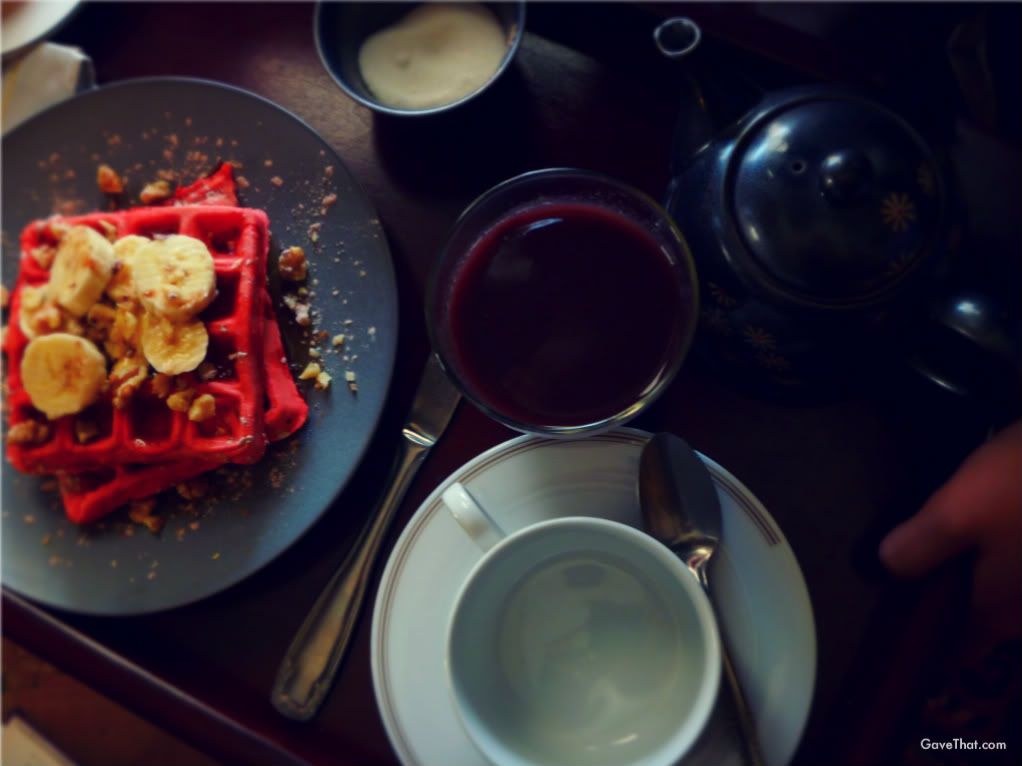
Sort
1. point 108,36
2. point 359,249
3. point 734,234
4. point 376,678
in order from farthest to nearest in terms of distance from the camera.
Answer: point 108,36 < point 359,249 < point 376,678 < point 734,234

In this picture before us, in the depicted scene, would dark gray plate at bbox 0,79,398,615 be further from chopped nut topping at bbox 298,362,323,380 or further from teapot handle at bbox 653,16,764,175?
teapot handle at bbox 653,16,764,175

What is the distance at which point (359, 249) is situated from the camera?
2.81 feet

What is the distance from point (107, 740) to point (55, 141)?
76cm

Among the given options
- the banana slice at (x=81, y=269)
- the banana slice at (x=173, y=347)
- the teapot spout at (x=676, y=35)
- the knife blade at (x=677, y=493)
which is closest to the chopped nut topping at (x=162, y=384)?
the banana slice at (x=173, y=347)

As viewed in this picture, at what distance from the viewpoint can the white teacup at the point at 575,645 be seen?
0.67 m

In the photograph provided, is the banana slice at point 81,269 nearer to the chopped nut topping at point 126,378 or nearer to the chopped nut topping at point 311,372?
the chopped nut topping at point 126,378

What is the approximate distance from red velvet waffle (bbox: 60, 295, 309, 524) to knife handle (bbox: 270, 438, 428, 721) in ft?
0.46

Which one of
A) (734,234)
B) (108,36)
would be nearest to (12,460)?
(108,36)

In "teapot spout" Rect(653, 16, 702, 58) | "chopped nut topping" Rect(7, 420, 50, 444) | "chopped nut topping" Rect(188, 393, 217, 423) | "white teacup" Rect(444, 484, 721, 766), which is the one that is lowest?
"white teacup" Rect(444, 484, 721, 766)

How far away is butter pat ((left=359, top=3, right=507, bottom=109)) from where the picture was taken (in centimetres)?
89

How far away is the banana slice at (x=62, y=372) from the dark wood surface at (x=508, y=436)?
22 cm

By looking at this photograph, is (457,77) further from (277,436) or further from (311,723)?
(311,723)

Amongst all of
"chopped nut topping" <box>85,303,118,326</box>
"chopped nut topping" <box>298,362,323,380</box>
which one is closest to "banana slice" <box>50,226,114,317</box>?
"chopped nut topping" <box>85,303,118,326</box>

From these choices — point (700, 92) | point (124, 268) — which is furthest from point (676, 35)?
point (124, 268)
